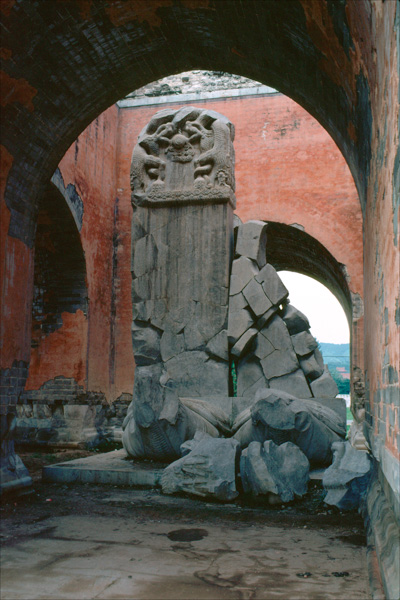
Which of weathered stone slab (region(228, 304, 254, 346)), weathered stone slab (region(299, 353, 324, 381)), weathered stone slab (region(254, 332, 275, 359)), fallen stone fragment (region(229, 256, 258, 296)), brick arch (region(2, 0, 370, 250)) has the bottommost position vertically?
weathered stone slab (region(299, 353, 324, 381))

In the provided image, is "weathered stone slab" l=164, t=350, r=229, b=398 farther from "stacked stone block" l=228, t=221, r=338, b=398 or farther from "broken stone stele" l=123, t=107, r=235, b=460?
"stacked stone block" l=228, t=221, r=338, b=398

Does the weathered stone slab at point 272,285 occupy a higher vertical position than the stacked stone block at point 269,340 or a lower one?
higher

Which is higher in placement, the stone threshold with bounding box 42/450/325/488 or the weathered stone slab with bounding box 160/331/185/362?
the weathered stone slab with bounding box 160/331/185/362

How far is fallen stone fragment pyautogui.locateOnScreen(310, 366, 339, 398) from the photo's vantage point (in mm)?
6168

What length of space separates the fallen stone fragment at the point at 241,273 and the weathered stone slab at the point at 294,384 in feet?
3.66

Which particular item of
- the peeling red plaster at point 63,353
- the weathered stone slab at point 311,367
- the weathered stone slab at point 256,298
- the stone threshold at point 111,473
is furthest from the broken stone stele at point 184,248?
the peeling red plaster at point 63,353

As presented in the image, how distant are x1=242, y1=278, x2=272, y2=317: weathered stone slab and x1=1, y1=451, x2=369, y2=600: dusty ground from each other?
2.35 m

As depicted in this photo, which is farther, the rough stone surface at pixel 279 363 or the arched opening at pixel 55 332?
the arched opening at pixel 55 332

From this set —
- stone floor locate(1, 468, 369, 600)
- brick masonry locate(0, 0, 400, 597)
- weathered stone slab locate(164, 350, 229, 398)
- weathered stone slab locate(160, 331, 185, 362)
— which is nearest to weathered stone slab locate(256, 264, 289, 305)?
weathered stone slab locate(164, 350, 229, 398)

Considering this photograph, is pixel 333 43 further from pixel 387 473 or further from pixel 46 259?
pixel 46 259

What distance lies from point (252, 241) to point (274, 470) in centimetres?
Answer: 317

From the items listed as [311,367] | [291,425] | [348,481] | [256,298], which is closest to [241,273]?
[256,298]

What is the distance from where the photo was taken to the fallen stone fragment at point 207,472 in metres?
4.36

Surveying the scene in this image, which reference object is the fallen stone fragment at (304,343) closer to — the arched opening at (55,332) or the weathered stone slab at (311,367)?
the weathered stone slab at (311,367)
